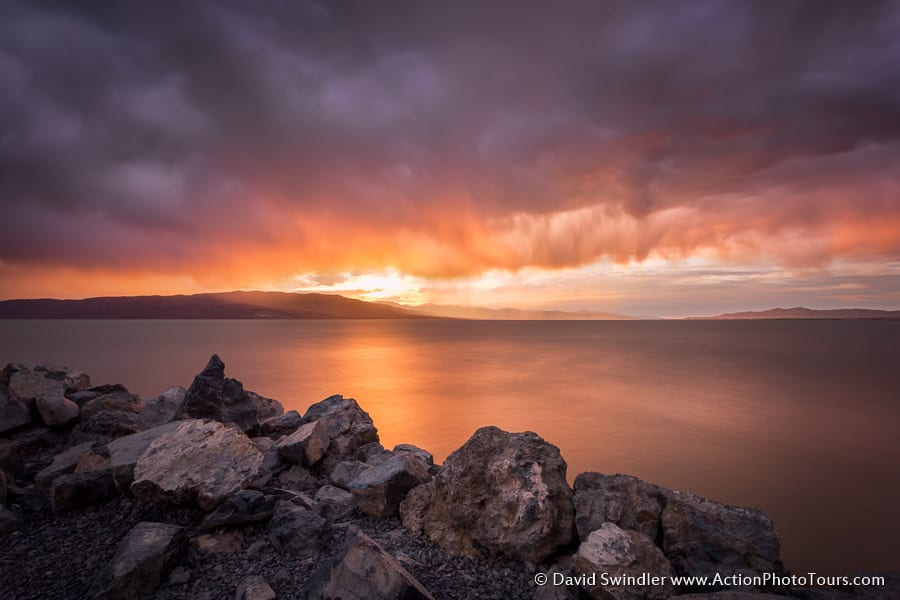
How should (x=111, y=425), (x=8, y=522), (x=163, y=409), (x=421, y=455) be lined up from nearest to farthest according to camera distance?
(x=8, y=522) → (x=111, y=425) → (x=421, y=455) → (x=163, y=409)

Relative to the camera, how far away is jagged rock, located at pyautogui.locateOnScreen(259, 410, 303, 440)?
9.37 meters

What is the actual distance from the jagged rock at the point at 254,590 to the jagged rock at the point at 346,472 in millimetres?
2282

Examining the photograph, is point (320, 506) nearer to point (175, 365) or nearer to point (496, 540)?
point (496, 540)

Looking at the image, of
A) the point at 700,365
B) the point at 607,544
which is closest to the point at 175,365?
the point at 607,544

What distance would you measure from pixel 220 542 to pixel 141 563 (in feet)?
2.71

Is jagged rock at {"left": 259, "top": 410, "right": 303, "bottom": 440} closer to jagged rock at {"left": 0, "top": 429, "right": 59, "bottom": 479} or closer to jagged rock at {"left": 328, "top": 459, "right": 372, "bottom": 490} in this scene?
jagged rock at {"left": 328, "top": 459, "right": 372, "bottom": 490}

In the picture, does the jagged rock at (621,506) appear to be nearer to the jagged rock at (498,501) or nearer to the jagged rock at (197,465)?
the jagged rock at (498,501)

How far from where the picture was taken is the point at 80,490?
5.90 m

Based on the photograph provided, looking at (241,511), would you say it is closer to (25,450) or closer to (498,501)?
(498,501)

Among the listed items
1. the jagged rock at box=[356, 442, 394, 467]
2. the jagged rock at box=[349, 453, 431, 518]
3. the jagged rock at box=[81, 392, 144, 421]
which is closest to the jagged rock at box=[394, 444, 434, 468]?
the jagged rock at box=[356, 442, 394, 467]

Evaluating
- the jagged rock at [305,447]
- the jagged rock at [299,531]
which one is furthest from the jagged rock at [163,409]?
the jagged rock at [299,531]

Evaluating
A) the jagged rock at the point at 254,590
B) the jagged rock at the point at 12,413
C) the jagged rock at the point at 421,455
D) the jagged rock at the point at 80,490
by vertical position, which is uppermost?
the jagged rock at the point at 12,413

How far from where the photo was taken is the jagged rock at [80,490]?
580 cm

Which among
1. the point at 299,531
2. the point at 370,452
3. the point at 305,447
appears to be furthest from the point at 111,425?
the point at 299,531
